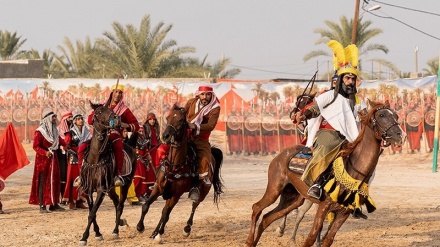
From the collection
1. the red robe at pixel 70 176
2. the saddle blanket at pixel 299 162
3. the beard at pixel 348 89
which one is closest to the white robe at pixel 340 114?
the beard at pixel 348 89

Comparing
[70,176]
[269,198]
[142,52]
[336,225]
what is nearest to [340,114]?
[336,225]

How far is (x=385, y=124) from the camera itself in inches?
389

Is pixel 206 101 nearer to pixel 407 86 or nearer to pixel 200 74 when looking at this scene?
pixel 407 86

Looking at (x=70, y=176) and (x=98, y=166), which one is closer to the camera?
(x=98, y=166)

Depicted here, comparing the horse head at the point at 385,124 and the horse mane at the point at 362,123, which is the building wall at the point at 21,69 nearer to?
the horse mane at the point at 362,123

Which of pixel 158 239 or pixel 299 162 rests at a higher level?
pixel 299 162

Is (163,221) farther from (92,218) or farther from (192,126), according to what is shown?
(192,126)

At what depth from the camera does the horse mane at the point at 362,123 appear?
1014 centimetres

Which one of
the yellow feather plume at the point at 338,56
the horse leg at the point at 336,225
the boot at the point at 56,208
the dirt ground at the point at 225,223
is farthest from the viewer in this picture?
the boot at the point at 56,208

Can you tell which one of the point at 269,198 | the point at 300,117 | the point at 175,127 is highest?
the point at 300,117

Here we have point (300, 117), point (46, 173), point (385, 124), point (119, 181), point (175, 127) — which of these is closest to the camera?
point (385, 124)

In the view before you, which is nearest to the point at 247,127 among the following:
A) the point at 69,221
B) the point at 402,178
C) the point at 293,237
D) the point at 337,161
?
the point at 402,178

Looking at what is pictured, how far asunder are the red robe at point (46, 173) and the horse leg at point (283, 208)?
21.8 ft

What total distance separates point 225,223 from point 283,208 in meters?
3.54
